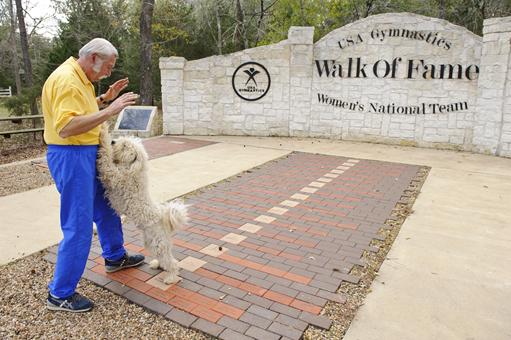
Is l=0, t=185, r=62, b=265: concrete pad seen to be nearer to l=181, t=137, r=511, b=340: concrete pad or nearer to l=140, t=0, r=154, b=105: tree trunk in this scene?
l=181, t=137, r=511, b=340: concrete pad

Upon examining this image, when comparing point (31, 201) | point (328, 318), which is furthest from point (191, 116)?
point (328, 318)

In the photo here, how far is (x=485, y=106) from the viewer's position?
27.1 feet

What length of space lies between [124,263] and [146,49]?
36.9 ft

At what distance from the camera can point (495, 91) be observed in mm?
8047

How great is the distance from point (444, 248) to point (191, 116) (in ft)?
24.9

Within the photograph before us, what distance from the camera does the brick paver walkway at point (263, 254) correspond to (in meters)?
2.79

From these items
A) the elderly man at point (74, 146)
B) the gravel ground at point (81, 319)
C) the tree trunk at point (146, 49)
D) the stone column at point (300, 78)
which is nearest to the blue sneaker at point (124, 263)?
the gravel ground at point (81, 319)

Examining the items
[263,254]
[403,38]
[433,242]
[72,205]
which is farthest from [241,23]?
[72,205]

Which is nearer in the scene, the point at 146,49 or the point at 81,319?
the point at 81,319

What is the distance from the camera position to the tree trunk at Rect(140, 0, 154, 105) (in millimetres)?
13125

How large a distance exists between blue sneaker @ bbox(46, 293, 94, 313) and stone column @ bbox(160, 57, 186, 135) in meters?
7.87

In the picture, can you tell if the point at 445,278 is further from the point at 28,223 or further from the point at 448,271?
the point at 28,223

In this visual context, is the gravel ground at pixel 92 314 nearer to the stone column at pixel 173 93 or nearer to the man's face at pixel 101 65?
the man's face at pixel 101 65

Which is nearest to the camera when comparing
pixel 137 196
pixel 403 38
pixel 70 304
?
pixel 70 304
